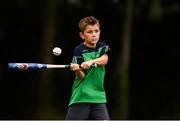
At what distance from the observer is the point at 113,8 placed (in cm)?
1761

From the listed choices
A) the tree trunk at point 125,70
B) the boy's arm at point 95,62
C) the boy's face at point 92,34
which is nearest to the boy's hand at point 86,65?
the boy's arm at point 95,62

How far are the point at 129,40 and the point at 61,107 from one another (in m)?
2.09

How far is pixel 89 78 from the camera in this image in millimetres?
7152

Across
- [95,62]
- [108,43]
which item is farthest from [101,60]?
[108,43]

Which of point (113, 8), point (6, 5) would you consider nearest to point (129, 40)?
point (113, 8)

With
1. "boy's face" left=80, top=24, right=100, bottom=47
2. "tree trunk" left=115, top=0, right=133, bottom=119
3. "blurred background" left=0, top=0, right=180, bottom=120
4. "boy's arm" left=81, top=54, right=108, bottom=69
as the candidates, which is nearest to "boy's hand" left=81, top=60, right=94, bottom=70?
"boy's arm" left=81, top=54, right=108, bottom=69

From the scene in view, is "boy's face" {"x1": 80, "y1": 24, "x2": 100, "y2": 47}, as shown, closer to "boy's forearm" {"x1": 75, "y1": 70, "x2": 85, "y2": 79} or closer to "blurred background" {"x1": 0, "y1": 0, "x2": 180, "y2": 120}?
"boy's forearm" {"x1": 75, "y1": 70, "x2": 85, "y2": 79}

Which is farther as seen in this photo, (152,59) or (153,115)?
(152,59)

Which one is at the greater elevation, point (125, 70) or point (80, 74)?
point (125, 70)

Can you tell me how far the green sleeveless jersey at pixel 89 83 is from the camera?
7.14 m

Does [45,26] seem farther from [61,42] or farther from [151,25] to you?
[151,25]

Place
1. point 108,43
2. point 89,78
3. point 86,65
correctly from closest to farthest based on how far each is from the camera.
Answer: point 86,65 → point 89,78 → point 108,43

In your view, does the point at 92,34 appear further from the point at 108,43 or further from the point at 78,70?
the point at 108,43

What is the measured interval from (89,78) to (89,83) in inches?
1.8
